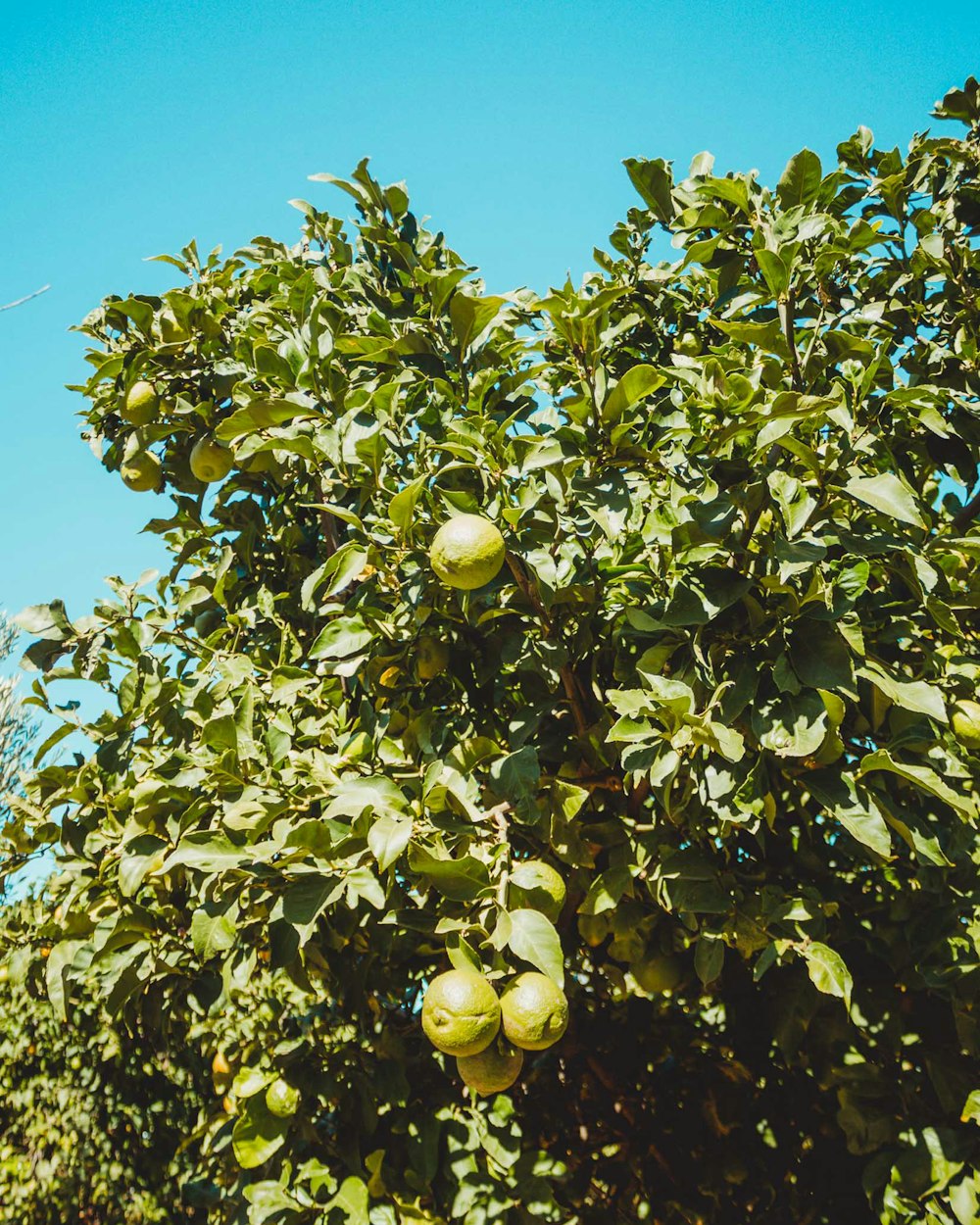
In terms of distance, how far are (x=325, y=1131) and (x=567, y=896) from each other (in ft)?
3.47

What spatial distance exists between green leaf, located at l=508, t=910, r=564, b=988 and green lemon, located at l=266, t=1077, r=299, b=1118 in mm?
1116

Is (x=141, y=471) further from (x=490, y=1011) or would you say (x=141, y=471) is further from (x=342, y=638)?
(x=490, y=1011)

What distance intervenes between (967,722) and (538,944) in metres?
1.12

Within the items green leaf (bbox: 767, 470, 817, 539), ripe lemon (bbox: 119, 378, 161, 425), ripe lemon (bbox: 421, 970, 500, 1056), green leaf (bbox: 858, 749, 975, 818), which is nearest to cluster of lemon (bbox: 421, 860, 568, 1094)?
ripe lemon (bbox: 421, 970, 500, 1056)

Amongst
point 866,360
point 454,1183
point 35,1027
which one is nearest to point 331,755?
point 454,1183

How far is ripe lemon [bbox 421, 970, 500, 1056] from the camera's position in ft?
5.08

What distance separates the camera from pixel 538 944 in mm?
1536

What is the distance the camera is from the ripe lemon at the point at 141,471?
8.93ft

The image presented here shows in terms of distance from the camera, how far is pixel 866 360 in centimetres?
188

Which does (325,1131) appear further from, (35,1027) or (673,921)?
(35,1027)

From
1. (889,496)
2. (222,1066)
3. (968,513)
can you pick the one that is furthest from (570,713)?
(222,1066)

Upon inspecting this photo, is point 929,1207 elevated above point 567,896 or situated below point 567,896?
below

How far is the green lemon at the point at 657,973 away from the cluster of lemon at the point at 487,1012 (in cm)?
74

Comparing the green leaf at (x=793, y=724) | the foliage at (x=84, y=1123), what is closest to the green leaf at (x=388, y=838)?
the green leaf at (x=793, y=724)
